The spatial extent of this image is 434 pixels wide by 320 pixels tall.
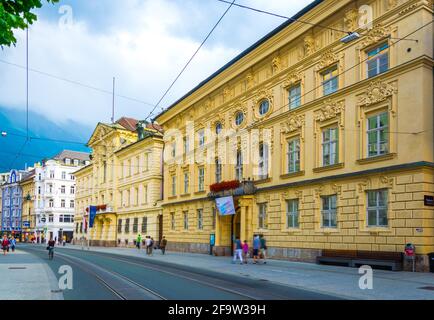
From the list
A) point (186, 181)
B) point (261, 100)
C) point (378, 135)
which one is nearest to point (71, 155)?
point (186, 181)

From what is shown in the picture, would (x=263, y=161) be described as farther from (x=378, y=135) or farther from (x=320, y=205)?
(x=378, y=135)

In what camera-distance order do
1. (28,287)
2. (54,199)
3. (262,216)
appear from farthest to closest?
(54,199), (262,216), (28,287)

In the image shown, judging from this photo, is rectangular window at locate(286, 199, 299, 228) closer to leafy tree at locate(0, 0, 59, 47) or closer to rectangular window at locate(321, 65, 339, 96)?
rectangular window at locate(321, 65, 339, 96)

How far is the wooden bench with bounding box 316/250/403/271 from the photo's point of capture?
21047mm

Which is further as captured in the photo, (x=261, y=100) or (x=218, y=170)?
(x=218, y=170)

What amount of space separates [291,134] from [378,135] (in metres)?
6.89

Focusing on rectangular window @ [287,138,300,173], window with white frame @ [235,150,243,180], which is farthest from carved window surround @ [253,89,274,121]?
window with white frame @ [235,150,243,180]

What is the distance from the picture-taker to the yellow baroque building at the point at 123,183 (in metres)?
53.3

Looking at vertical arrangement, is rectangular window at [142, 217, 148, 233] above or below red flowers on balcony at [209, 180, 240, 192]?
below

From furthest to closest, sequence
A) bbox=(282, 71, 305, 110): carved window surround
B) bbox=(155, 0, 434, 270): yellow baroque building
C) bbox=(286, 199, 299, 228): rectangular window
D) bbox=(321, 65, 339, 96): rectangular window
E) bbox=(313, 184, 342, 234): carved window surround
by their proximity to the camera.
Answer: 1. bbox=(286, 199, 299, 228): rectangular window
2. bbox=(282, 71, 305, 110): carved window surround
3. bbox=(321, 65, 339, 96): rectangular window
4. bbox=(313, 184, 342, 234): carved window surround
5. bbox=(155, 0, 434, 270): yellow baroque building

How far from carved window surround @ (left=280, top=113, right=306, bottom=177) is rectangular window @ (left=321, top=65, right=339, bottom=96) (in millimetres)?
2204

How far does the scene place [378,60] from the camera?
2338cm
